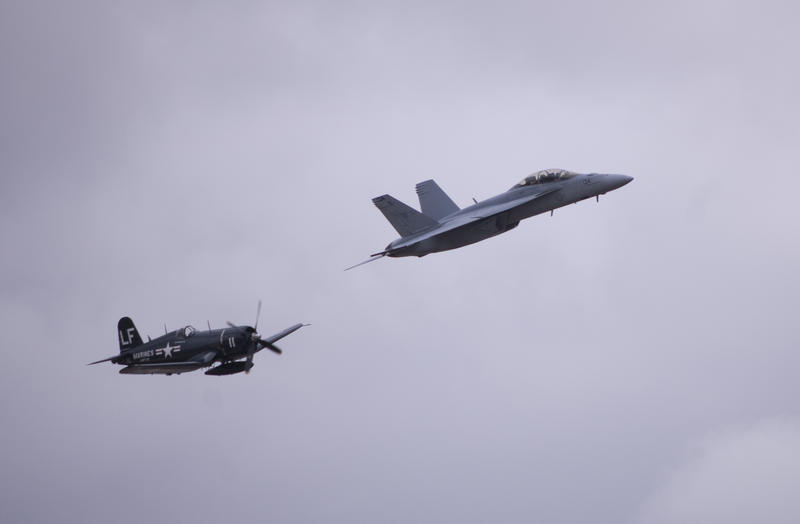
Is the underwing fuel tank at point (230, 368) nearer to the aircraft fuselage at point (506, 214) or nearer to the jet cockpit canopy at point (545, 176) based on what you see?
the aircraft fuselage at point (506, 214)

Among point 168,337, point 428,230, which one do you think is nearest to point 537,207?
point 428,230

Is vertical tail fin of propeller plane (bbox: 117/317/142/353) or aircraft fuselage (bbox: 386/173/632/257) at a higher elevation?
aircraft fuselage (bbox: 386/173/632/257)

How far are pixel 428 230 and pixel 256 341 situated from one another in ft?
46.0

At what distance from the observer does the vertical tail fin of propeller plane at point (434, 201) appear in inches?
2790

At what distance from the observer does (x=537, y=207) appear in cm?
6494

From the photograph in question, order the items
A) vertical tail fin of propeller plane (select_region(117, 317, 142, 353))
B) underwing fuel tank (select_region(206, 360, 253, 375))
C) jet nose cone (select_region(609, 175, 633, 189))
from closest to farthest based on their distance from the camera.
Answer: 1. underwing fuel tank (select_region(206, 360, 253, 375))
2. jet nose cone (select_region(609, 175, 633, 189))
3. vertical tail fin of propeller plane (select_region(117, 317, 142, 353))

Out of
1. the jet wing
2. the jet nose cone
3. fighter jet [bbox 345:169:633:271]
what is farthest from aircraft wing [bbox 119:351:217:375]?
the jet nose cone

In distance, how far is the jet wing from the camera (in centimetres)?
6425

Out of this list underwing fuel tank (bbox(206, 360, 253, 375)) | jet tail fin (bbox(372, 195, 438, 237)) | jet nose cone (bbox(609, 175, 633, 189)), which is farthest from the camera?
jet tail fin (bbox(372, 195, 438, 237))

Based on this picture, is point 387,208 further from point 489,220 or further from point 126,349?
point 126,349

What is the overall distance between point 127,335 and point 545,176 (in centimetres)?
2954

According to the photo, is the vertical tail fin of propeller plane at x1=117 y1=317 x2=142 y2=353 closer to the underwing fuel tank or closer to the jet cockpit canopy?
the underwing fuel tank

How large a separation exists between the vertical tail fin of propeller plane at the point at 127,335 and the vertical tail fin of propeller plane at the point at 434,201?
21.6m

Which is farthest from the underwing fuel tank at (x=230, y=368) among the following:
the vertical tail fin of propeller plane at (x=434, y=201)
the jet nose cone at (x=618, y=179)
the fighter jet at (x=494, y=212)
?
the jet nose cone at (x=618, y=179)
